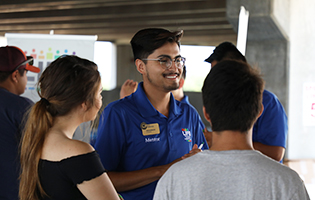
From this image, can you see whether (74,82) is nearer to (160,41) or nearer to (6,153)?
(160,41)

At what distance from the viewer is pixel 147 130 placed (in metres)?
1.77

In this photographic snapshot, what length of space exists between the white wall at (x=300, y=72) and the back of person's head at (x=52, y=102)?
5883mm

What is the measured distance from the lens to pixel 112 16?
10.4m

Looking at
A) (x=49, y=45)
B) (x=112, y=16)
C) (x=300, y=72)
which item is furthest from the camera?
(x=112, y=16)

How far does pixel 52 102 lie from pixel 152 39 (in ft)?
2.50

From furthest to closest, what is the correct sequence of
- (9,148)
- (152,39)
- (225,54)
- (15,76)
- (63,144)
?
1. (15,76)
2. (225,54)
3. (9,148)
4. (152,39)
5. (63,144)

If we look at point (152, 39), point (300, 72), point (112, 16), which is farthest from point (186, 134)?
point (112, 16)

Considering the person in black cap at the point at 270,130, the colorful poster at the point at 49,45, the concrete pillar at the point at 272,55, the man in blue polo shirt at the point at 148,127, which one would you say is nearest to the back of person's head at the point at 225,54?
the person in black cap at the point at 270,130

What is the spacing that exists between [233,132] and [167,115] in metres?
0.91

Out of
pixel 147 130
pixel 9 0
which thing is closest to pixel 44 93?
pixel 147 130

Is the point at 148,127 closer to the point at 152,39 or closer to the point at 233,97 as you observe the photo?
the point at 152,39

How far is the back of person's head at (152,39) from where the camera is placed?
1867 millimetres

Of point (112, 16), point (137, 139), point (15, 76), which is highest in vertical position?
point (112, 16)

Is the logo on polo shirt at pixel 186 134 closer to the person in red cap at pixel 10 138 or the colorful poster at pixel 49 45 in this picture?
the person in red cap at pixel 10 138
